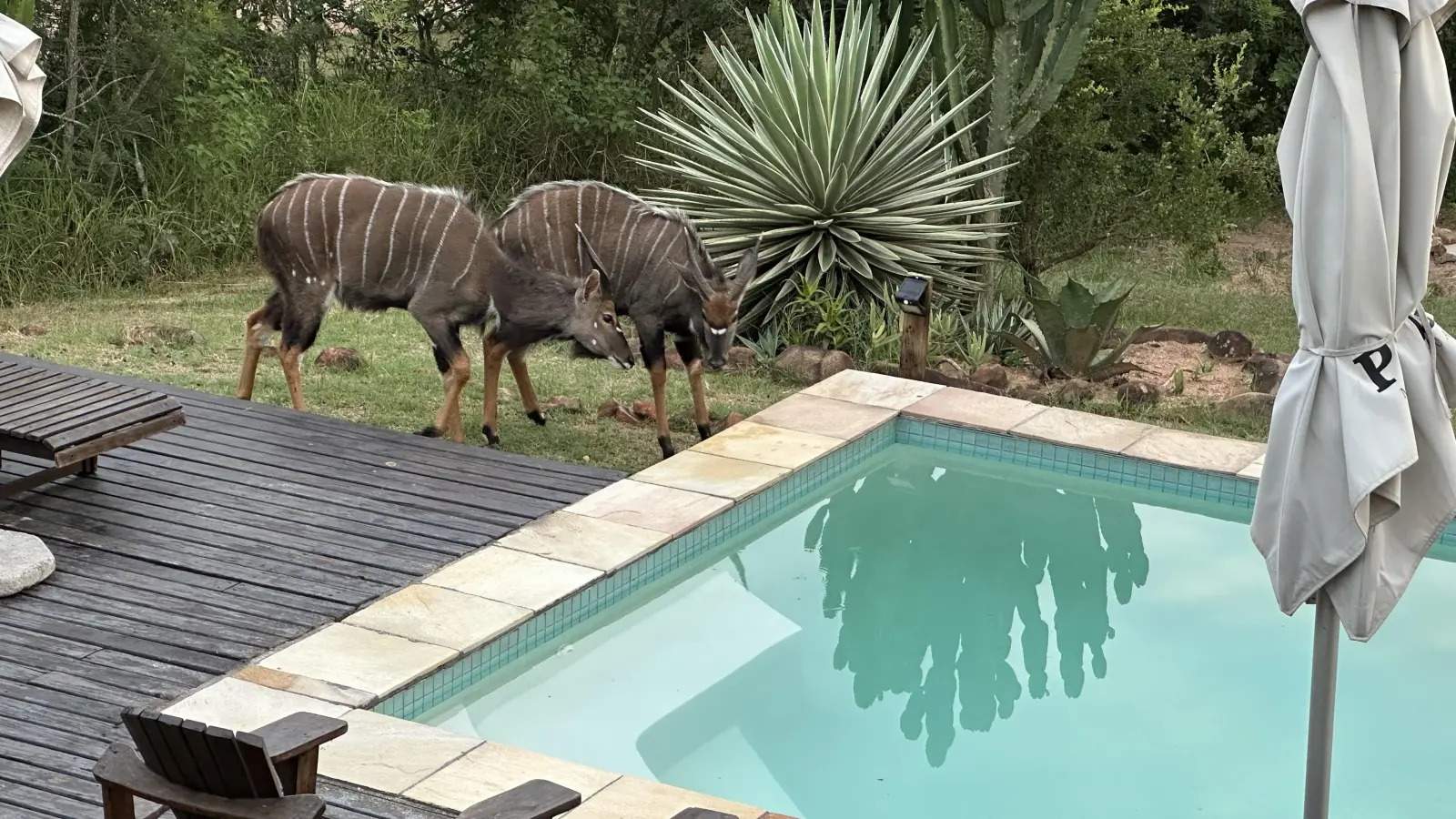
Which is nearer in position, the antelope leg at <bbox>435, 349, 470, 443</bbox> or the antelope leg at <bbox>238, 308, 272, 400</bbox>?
the antelope leg at <bbox>435, 349, 470, 443</bbox>

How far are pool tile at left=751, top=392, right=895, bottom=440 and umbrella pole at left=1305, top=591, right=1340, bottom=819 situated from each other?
3898 millimetres

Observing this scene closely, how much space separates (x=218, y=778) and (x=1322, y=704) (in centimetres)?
248

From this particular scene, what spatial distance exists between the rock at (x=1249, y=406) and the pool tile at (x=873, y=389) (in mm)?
1534

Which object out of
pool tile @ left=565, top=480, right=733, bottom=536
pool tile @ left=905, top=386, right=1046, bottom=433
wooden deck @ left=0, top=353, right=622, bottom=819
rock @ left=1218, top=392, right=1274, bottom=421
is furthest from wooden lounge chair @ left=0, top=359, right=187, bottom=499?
rock @ left=1218, top=392, right=1274, bottom=421

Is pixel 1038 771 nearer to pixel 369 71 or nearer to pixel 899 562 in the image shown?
pixel 899 562

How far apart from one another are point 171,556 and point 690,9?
355 inches

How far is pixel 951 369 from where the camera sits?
9.12 meters

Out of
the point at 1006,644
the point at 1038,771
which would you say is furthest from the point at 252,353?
the point at 1038,771

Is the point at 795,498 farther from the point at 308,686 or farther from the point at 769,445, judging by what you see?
the point at 308,686

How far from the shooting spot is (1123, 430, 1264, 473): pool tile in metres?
7.36

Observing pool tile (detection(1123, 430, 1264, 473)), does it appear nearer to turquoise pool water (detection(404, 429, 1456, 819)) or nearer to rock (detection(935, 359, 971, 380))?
turquoise pool water (detection(404, 429, 1456, 819))

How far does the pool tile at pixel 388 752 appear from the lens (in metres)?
4.47

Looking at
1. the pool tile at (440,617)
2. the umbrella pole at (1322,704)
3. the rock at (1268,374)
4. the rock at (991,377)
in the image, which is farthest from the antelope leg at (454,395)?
the umbrella pole at (1322,704)

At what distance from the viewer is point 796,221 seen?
31.7ft
